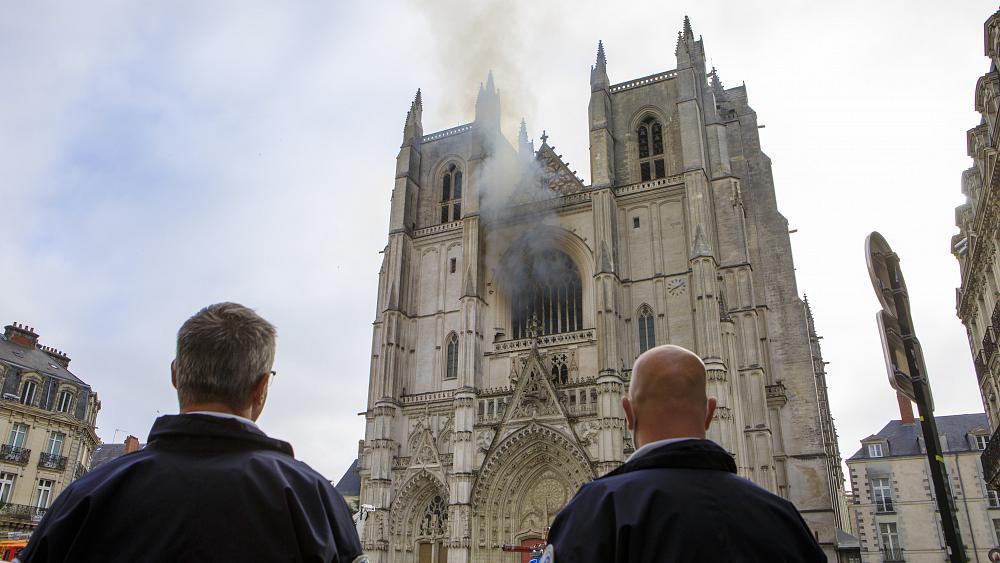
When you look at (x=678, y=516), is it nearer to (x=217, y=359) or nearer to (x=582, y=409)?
(x=217, y=359)

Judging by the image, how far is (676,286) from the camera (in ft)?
80.9

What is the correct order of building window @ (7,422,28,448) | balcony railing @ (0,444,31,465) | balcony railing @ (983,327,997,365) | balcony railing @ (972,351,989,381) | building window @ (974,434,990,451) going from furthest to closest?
1. building window @ (974,434,990,451)
2. building window @ (7,422,28,448)
3. balcony railing @ (0,444,31,465)
4. balcony railing @ (972,351,989,381)
5. balcony railing @ (983,327,997,365)

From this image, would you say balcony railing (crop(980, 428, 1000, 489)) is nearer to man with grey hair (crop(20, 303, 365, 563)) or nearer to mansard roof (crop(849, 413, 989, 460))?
man with grey hair (crop(20, 303, 365, 563))

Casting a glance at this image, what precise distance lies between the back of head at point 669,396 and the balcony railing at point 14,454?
87.7 feet

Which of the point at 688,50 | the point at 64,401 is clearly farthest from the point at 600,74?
the point at 64,401

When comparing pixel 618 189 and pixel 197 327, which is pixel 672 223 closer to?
pixel 618 189

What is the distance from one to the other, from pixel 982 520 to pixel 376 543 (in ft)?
95.8

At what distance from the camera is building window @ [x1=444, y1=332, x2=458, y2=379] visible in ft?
88.0

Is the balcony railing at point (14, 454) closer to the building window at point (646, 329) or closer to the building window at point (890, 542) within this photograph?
the building window at point (646, 329)

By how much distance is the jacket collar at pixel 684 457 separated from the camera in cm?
207

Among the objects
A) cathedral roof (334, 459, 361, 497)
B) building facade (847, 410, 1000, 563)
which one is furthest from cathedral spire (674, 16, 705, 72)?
cathedral roof (334, 459, 361, 497)

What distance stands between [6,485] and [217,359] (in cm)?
2641

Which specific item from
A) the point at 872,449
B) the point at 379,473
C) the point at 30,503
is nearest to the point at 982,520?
the point at 872,449

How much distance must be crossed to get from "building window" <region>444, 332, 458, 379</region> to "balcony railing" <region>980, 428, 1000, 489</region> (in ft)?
54.6
